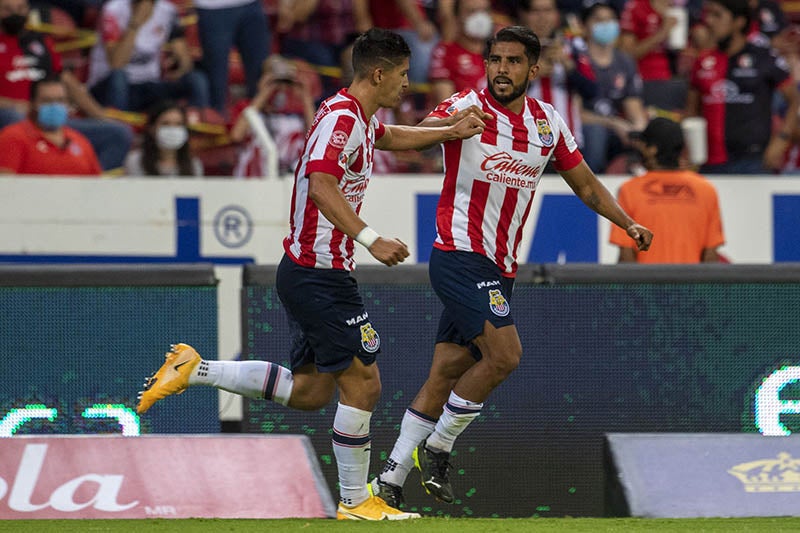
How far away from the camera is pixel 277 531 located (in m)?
5.77

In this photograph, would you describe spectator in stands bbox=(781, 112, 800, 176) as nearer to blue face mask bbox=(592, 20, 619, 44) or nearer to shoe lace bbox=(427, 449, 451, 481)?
blue face mask bbox=(592, 20, 619, 44)

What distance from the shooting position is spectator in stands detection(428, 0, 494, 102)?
37.7 ft

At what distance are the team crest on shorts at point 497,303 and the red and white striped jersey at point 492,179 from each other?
19 cm

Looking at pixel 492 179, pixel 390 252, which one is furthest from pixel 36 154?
pixel 390 252

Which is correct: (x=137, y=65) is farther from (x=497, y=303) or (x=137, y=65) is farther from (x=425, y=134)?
(x=497, y=303)

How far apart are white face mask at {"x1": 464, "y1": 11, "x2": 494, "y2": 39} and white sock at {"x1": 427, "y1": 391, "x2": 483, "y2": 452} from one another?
18.3ft

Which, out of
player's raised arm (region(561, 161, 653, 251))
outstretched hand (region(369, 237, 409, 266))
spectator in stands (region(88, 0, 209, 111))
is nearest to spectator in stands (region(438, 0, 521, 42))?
spectator in stands (region(88, 0, 209, 111))

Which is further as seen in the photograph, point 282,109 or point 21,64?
point 282,109

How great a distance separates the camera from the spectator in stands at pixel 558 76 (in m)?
11.0

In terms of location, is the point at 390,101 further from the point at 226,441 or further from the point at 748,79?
the point at 748,79

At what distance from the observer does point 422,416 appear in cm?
669

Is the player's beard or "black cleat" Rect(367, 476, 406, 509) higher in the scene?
the player's beard

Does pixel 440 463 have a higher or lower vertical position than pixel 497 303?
lower

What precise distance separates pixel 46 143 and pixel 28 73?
0.98 meters
